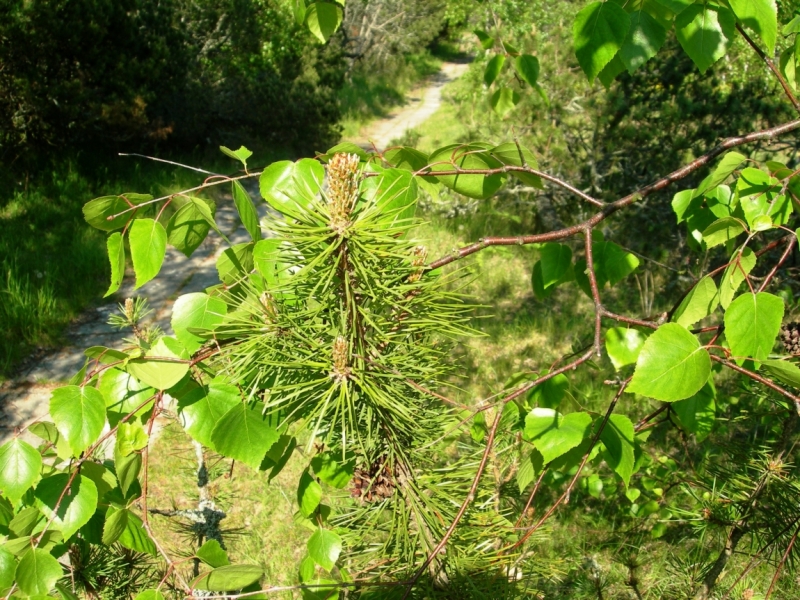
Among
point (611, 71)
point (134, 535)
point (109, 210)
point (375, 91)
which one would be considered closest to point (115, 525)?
point (134, 535)

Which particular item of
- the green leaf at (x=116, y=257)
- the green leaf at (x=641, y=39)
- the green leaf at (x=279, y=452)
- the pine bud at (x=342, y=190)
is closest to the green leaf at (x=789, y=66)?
the green leaf at (x=641, y=39)

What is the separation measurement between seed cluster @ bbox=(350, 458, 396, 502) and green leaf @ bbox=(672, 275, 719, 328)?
0.58 m

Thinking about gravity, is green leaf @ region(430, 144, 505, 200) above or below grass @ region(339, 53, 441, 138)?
above

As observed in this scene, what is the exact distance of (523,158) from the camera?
45.6 inches

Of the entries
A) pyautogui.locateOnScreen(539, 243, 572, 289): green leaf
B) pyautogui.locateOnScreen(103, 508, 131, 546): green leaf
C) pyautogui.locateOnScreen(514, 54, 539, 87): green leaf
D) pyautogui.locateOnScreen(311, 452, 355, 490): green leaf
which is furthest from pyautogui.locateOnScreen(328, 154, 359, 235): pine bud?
pyautogui.locateOnScreen(514, 54, 539, 87): green leaf

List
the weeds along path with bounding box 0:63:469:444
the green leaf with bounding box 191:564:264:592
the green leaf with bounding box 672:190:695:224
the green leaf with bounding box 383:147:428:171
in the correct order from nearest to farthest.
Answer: the green leaf with bounding box 191:564:264:592 → the green leaf with bounding box 383:147:428:171 → the green leaf with bounding box 672:190:695:224 → the weeds along path with bounding box 0:63:469:444

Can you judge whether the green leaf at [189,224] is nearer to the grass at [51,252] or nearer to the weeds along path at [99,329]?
the weeds along path at [99,329]

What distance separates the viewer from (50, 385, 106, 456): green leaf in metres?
0.86

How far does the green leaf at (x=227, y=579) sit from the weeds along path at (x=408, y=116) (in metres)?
8.34

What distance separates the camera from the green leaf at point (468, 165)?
1186 millimetres

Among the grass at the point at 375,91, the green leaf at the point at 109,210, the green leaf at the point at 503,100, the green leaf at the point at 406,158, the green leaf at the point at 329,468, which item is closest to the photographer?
the green leaf at the point at 109,210

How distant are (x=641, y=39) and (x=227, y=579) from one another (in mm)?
1078

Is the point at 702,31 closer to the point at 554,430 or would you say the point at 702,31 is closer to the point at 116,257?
the point at 554,430

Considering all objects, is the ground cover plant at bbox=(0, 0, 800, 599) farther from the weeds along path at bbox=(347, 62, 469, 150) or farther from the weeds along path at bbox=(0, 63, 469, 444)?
the weeds along path at bbox=(347, 62, 469, 150)
